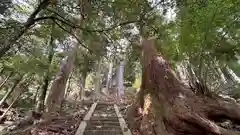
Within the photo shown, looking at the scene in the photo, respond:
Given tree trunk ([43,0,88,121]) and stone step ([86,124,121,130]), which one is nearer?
stone step ([86,124,121,130])

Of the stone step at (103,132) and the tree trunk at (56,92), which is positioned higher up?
the tree trunk at (56,92)

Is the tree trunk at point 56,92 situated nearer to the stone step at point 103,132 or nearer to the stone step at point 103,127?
the stone step at point 103,127

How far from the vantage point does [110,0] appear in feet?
32.5

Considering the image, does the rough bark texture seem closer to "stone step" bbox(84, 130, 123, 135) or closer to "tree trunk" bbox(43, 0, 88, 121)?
"stone step" bbox(84, 130, 123, 135)

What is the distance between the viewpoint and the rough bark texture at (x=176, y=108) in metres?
8.17

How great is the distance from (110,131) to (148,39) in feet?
A: 13.1

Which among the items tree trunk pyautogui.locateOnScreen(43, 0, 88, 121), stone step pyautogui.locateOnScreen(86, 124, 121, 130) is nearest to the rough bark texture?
stone step pyautogui.locateOnScreen(86, 124, 121, 130)

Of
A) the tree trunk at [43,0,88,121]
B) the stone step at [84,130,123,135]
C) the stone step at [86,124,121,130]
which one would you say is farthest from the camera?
the tree trunk at [43,0,88,121]

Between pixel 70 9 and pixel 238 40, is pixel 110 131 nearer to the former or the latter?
pixel 70 9

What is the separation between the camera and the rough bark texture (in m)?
8.17

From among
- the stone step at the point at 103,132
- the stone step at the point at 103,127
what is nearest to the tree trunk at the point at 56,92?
the stone step at the point at 103,127

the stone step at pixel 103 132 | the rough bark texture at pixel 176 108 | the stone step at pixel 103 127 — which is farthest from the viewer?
the stone step at pixel 103 127

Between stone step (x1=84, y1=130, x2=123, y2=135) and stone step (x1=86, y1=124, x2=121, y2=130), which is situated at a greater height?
stone step (x1=86, y1=124, x2=121, y2=130)

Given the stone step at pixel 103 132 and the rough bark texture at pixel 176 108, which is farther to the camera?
the stone step at pixel 103 132
